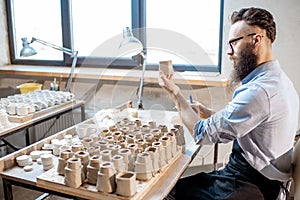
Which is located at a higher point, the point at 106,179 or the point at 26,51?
the point at 26,51

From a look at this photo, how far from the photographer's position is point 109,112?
194 centimetres

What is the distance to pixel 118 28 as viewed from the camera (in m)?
2.78

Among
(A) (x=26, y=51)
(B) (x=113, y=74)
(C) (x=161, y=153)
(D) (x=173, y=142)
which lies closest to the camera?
(C) (x=161, y=153)

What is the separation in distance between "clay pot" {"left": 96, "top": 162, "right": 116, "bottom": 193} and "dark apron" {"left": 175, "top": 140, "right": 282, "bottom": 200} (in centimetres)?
48

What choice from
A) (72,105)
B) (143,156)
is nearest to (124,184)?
(143,156)

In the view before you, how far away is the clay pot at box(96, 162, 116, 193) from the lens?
104 centimetres

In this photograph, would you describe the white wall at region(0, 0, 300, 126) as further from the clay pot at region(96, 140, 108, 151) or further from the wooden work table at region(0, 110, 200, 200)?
the clay pot at region(96, 140, 108, 151)

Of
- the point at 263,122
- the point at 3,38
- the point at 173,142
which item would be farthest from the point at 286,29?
the point at 3,38

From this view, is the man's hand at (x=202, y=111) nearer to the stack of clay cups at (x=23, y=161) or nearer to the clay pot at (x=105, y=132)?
the clay pot at (x=105, y=132)

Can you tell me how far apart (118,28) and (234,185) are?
1.90 m

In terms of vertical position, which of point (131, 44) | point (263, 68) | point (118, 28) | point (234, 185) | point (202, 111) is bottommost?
point (234, 185)

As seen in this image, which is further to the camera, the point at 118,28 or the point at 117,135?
the point at 118,28

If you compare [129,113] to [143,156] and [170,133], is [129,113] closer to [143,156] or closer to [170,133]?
[170,133]

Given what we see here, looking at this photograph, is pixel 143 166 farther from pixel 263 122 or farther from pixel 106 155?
pixel 263 122
